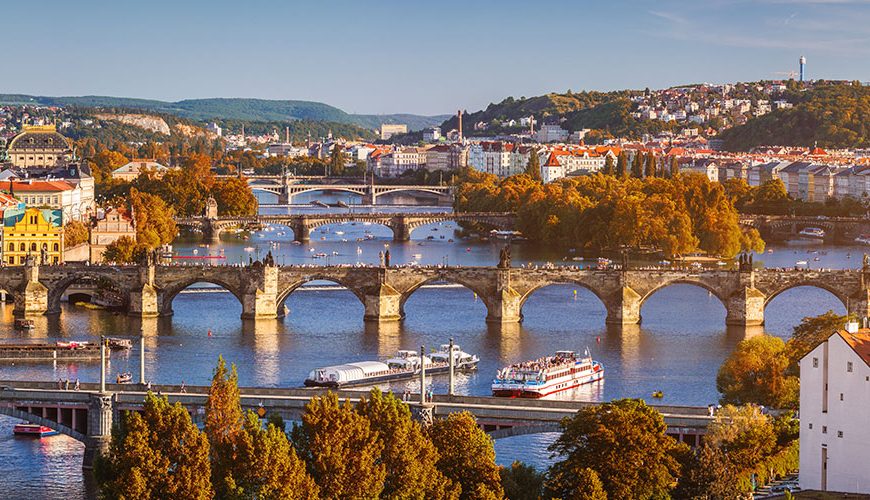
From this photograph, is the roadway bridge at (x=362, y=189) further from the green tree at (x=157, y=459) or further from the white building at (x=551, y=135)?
the green tree at (x=157, y=459)

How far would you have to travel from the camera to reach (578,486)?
29.4 m

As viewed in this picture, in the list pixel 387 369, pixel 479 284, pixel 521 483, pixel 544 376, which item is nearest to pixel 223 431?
pixel 521 483

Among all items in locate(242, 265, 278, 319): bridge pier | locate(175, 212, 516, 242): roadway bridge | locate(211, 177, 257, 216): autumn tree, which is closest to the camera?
locate(242, 265, 278, 319): bridge pier

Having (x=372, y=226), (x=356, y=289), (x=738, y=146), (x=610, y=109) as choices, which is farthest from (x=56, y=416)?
(x=610, y=109)

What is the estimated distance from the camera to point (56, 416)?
34812 mm

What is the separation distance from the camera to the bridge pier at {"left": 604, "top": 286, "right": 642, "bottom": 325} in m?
55.5

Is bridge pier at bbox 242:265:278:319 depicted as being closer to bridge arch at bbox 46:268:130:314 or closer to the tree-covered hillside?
bridge arch at bbox 46:268:130:314

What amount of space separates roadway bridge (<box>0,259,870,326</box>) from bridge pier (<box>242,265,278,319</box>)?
0.10ft

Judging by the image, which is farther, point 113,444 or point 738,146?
point 738,146

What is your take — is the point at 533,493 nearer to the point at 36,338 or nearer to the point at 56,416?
the point at 56,416

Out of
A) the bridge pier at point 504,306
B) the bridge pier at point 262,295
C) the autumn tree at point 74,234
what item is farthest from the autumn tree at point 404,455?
the autumn tree at point 74,234

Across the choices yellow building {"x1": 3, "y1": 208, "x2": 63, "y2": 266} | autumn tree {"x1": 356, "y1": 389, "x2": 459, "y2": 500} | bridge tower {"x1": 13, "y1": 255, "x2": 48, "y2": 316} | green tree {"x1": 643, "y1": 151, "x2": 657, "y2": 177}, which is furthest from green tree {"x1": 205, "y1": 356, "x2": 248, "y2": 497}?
green tree {"x1": 643, "y1": 151, "x2": 657, "y2": 177}

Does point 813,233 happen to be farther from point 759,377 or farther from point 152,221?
point 759,377

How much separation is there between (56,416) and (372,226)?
7053 centimetres
